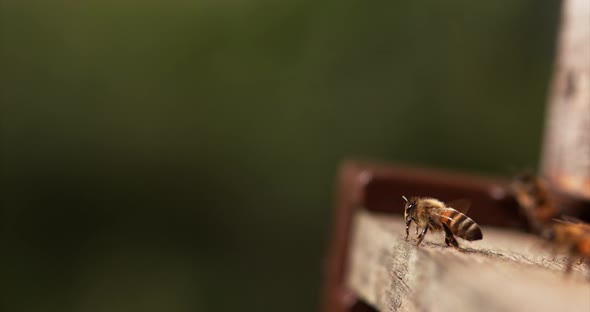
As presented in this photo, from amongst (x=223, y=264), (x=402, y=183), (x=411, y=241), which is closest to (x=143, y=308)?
(x=223, y=264)

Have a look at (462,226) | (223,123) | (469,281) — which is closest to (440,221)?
(462,226)

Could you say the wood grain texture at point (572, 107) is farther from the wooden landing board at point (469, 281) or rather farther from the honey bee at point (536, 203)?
the wooden landing board at point (469, 281)

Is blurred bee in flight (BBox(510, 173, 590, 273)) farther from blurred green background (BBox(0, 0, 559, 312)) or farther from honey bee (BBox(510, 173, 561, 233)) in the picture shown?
blurred green background (BBox(0, 0, 559, 312))

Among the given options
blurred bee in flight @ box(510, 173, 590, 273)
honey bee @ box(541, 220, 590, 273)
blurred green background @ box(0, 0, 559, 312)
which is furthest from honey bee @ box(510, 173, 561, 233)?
blurred green background @ box(0, 0, 559, 312)

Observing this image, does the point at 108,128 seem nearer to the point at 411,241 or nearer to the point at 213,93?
the point at 213,93

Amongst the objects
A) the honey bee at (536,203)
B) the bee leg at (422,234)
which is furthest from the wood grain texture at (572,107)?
the bee leg at (422,234)
